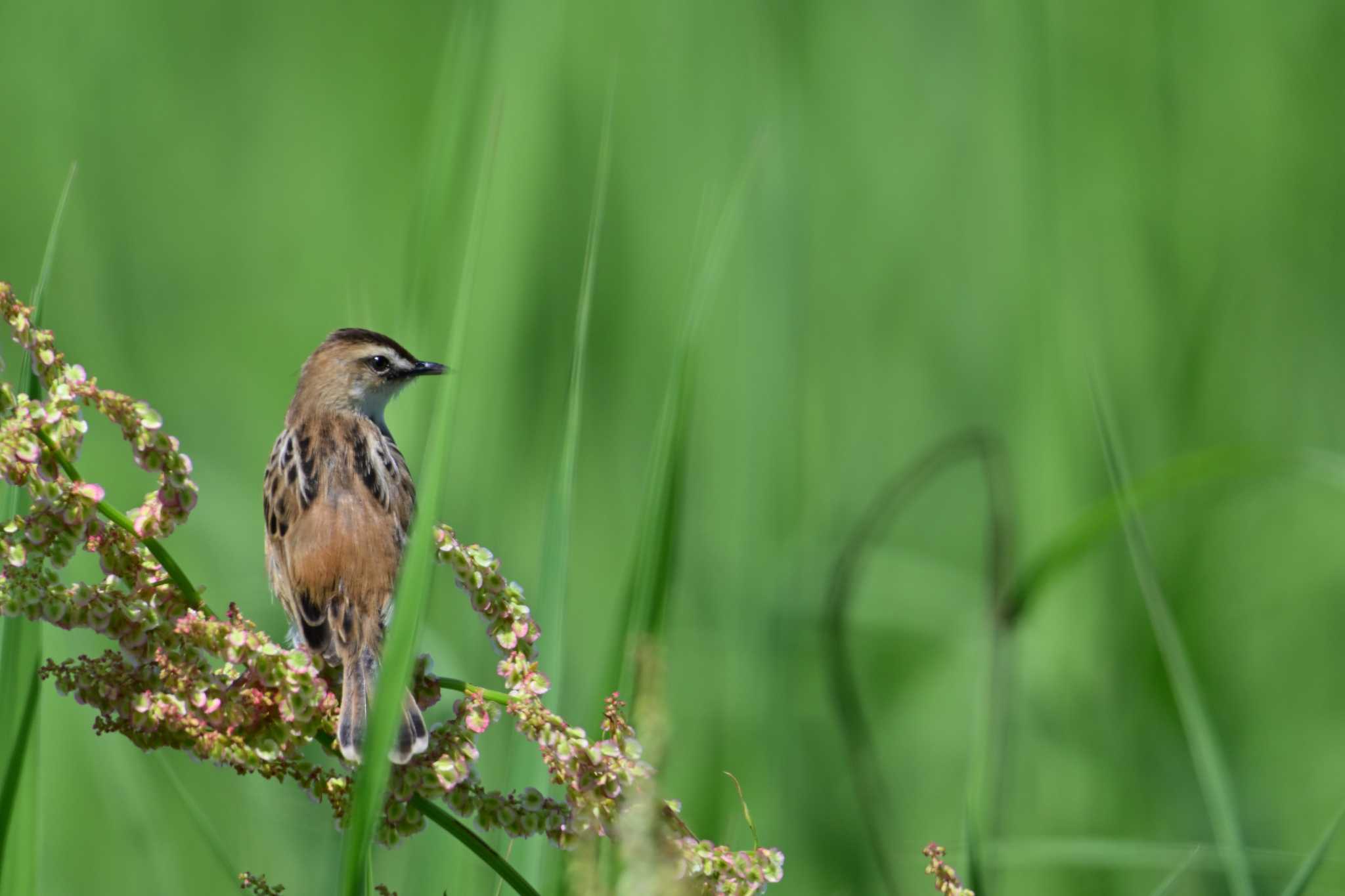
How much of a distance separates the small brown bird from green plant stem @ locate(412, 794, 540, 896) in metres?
0.11

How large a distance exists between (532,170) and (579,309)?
8.22 feet

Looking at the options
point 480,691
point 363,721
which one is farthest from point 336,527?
point 480,691

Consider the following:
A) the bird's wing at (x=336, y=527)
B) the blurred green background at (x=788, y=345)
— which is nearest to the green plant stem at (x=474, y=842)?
the blurred green background at (x=788, y=345)

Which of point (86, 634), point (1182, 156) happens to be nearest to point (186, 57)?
point (86, 634)

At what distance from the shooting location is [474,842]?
1.78m

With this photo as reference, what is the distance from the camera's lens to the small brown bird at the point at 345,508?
8.36 feet

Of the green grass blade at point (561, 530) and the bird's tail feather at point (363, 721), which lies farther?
the green grass blade at point (561, 530)

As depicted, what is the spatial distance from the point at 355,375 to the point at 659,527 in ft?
5.08

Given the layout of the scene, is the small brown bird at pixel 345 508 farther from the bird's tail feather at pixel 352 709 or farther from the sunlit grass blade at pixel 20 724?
the sunlit grass blade at pixel 20 724

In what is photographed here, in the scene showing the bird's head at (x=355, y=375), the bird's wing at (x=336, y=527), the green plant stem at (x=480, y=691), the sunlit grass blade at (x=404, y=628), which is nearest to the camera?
the sunlit grass blade at (x=404, y=628)

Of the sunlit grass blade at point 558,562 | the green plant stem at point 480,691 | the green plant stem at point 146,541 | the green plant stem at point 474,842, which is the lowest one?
the green plant stem at point 474,842

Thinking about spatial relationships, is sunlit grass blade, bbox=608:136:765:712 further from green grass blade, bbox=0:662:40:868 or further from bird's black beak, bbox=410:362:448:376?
bird's black beak, bbox=410:362:448:376

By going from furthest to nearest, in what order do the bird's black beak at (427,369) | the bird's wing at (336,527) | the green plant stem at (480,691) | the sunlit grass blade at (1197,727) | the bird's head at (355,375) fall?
1. the bird's head at (355,375)
2. the bird's black beak at (427,369)
3. the bird's wing at (336,527)
4. the sunlit grass blade at (1197,727)
5. the green plant stem at (480,691)

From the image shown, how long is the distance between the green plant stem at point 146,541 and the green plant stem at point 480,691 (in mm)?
314
